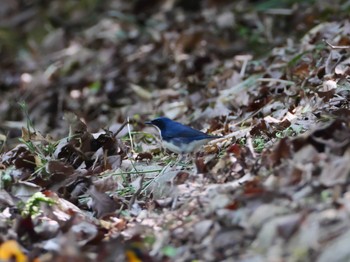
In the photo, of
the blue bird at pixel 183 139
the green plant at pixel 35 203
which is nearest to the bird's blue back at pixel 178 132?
the blue bird at pixel 183 139

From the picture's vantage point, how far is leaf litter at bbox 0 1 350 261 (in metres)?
3.02

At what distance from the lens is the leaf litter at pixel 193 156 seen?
3018 mm

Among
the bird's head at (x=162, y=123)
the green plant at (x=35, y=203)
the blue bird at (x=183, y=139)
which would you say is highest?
the green plant at (x=35, y=203)

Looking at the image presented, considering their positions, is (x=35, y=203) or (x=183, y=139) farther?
(x=183, y=139)

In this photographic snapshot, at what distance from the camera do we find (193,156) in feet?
15.5

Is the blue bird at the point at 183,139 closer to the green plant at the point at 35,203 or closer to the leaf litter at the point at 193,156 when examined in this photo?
the leaf litter at the point at 193,156

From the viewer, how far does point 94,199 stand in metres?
4.22

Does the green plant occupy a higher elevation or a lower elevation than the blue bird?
higher

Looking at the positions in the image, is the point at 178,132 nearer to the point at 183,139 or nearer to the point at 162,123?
the point at 183,139

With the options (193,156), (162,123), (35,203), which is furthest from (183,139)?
(35,203)

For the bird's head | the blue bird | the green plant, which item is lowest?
the bird's head

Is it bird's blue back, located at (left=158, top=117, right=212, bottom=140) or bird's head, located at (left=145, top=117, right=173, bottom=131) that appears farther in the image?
bird's head, located at (left=145, top=117, right=173, bottom=131)

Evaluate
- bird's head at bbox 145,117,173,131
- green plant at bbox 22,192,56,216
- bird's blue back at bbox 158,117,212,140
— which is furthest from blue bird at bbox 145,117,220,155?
green plant at bbox 22,192,56,216

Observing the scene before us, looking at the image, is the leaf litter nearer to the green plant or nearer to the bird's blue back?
the green plant
